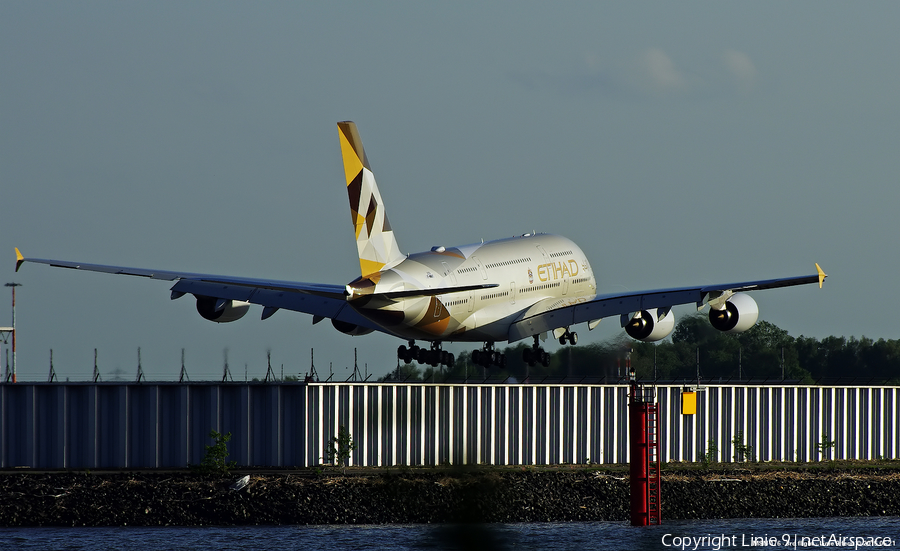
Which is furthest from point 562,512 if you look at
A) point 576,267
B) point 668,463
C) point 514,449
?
point 576,267

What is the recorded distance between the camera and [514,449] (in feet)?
209

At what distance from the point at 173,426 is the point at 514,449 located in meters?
15.1

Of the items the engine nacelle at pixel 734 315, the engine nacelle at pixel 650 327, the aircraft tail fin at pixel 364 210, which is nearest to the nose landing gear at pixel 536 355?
the engine nacelle at pixel 650 327

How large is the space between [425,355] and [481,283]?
16.3ft

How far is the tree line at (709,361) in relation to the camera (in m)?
69.4

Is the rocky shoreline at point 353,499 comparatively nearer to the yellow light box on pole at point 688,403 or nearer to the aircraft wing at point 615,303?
the yellow light box on pole at point 688,403

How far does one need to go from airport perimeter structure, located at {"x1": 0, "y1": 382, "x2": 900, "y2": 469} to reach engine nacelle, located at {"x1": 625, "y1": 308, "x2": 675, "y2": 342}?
8.56ft

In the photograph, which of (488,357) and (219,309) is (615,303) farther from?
(219,309)

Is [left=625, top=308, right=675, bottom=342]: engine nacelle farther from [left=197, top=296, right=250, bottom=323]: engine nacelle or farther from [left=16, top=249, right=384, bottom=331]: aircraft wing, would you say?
[left=197, top=296, right=250, bottom=323]: engine nacelle

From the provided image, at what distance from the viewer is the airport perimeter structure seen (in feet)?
193

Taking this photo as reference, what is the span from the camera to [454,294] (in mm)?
58656

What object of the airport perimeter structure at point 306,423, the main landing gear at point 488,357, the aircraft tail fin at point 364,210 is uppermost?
the aircraft tail fin at point 364,210

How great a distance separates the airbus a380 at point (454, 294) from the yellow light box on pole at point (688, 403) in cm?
409

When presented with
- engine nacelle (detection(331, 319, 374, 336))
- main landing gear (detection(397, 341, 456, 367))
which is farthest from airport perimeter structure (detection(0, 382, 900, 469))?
engine nacelle (detection(331, 319, 374, 336))
